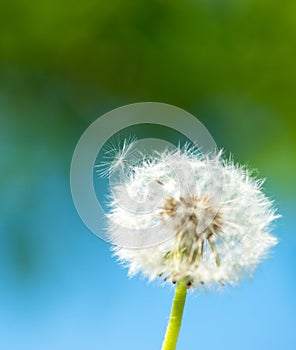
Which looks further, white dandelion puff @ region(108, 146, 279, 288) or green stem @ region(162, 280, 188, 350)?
white dandelion puff @ region(108, 146, 279, 288)

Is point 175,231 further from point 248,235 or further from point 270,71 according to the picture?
point 270,71

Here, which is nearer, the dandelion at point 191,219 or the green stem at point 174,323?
the green stem at point 174,323

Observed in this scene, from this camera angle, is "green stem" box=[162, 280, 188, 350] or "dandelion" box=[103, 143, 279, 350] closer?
"green stem" box=[162, 280, 188, 350]

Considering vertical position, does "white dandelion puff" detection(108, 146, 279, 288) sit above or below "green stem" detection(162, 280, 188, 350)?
above

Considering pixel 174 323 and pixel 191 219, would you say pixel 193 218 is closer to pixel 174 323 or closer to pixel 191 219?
pixel 191 219

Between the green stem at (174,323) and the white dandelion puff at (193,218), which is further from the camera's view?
the white dandelion puff at (193,218)

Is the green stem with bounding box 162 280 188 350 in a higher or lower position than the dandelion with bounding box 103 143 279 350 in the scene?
lower

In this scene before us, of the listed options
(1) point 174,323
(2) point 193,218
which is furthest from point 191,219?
(1) point 174,323

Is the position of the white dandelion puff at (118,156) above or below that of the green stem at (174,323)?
above

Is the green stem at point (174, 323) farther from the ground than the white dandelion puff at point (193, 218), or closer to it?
closer to it
